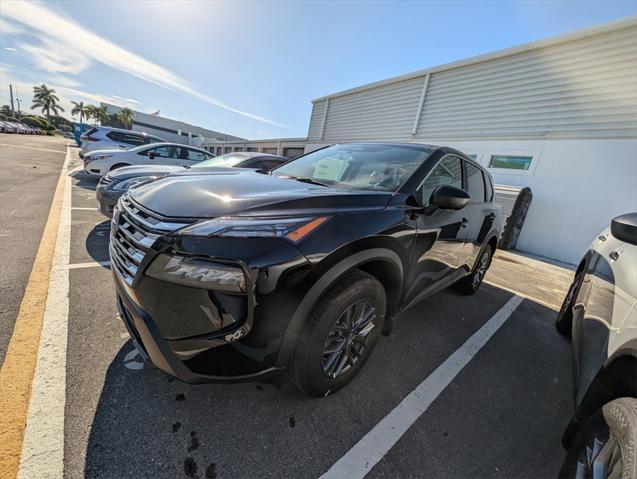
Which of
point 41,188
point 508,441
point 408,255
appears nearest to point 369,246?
point 408,255

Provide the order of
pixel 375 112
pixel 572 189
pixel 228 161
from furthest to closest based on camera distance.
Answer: pixel 375 112 → pixel 572 189 → pixel 228 161

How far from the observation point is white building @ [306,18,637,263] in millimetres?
6859

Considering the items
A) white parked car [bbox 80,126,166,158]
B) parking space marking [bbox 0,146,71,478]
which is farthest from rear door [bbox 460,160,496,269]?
white parked car [bbox 80,126,166,158]

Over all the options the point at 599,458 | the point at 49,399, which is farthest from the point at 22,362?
the point at 599,458

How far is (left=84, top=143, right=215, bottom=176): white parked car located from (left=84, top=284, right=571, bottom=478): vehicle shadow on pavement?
762 centimetres

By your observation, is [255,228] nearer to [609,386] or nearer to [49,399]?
[49,399]

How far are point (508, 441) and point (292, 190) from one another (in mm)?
2147

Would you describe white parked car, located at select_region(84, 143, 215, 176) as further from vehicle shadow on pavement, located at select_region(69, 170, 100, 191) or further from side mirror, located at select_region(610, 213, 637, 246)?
side mirror, located at select_region(610, 213, 637, 246)

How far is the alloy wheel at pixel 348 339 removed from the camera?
184cm

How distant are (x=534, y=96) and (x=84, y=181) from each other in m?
13.4

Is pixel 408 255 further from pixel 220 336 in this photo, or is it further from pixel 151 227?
pixel 151 227

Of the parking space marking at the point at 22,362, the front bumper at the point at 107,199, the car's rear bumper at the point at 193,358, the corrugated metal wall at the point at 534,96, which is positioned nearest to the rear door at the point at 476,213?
the car's rear bumper at the point at 193,358

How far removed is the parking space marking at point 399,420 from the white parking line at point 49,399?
51.7 inches

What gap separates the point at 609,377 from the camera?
4.91 ft
